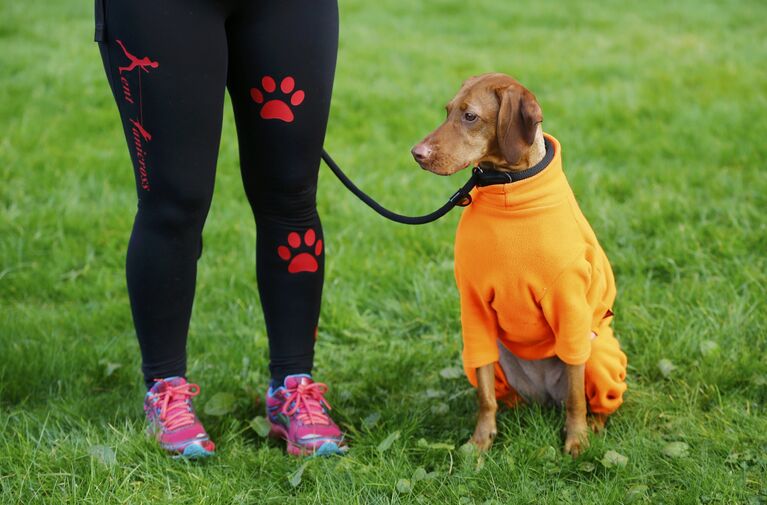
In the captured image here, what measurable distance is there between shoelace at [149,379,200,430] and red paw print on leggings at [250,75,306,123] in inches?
36.1

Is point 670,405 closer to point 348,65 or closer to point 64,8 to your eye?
point 348,65

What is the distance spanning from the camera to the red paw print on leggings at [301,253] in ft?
9.11

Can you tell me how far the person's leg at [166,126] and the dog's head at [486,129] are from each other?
2.01ft

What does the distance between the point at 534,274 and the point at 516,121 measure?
1.45 feet

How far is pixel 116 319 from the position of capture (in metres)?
3.77

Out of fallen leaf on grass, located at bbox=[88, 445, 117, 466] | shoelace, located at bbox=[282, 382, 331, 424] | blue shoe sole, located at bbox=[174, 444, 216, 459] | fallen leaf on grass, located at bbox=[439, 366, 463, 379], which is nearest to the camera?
fallen leaf on grass, located at bbox=[88, 445, 117, 466]

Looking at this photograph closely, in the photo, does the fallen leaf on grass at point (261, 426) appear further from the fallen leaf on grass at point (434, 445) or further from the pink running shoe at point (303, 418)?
the fallen leaf on grass at point (434, 445)

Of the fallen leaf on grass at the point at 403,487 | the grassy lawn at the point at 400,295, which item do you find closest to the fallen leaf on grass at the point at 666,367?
the grassy lawn at the point at 400,295

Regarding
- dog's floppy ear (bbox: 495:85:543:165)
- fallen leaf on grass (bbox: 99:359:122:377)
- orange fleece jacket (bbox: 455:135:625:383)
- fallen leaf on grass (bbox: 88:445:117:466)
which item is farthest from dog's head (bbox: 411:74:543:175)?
fallen leaf on grass (bbox: 99:359:122:377)

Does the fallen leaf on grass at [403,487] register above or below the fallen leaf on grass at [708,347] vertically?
below

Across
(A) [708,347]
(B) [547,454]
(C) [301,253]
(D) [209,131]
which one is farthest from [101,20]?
(A) [708,347]

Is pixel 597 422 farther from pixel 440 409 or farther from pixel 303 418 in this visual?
pixel 303 418

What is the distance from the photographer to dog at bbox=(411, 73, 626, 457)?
2.51m

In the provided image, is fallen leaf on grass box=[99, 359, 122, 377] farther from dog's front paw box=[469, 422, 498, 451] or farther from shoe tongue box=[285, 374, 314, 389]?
dog's front paw box=[469, 422, 498, 451]
